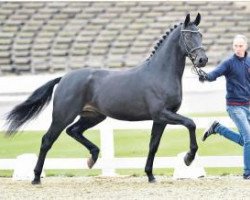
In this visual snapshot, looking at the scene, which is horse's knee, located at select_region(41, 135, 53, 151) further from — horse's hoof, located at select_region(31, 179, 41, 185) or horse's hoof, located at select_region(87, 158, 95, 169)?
horse's hoof, located at select_region(87, 158, 95, 169)

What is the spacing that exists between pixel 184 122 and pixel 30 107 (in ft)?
6.89

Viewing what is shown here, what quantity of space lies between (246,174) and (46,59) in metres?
17.0

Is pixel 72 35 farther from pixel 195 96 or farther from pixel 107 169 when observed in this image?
pixel 107 169

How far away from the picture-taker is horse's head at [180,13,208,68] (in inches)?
379

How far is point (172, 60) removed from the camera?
9.92 m

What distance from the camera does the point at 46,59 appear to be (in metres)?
26.8

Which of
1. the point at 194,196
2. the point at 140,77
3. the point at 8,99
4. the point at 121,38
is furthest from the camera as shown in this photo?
the point at 121,38

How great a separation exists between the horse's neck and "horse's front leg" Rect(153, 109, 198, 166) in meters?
0.45

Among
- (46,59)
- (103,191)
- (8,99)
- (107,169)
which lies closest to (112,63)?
(46,59)

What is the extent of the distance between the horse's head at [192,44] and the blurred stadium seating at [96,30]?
15711 millimetres

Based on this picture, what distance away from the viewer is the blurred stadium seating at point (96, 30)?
87.1 feet

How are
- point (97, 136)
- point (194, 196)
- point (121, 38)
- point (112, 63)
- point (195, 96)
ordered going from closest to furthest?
point (194, 196), point (97, 136), point (195, 96), point (112, 63), point (121, 38)

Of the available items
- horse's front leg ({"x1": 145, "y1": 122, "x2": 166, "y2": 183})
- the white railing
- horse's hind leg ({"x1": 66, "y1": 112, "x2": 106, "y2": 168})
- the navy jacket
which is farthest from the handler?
horse's hind leg ({"x1": 66, "y1": 112, "x2": 106, "y2": 168})

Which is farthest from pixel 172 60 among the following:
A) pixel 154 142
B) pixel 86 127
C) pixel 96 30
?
pixel 96 30
